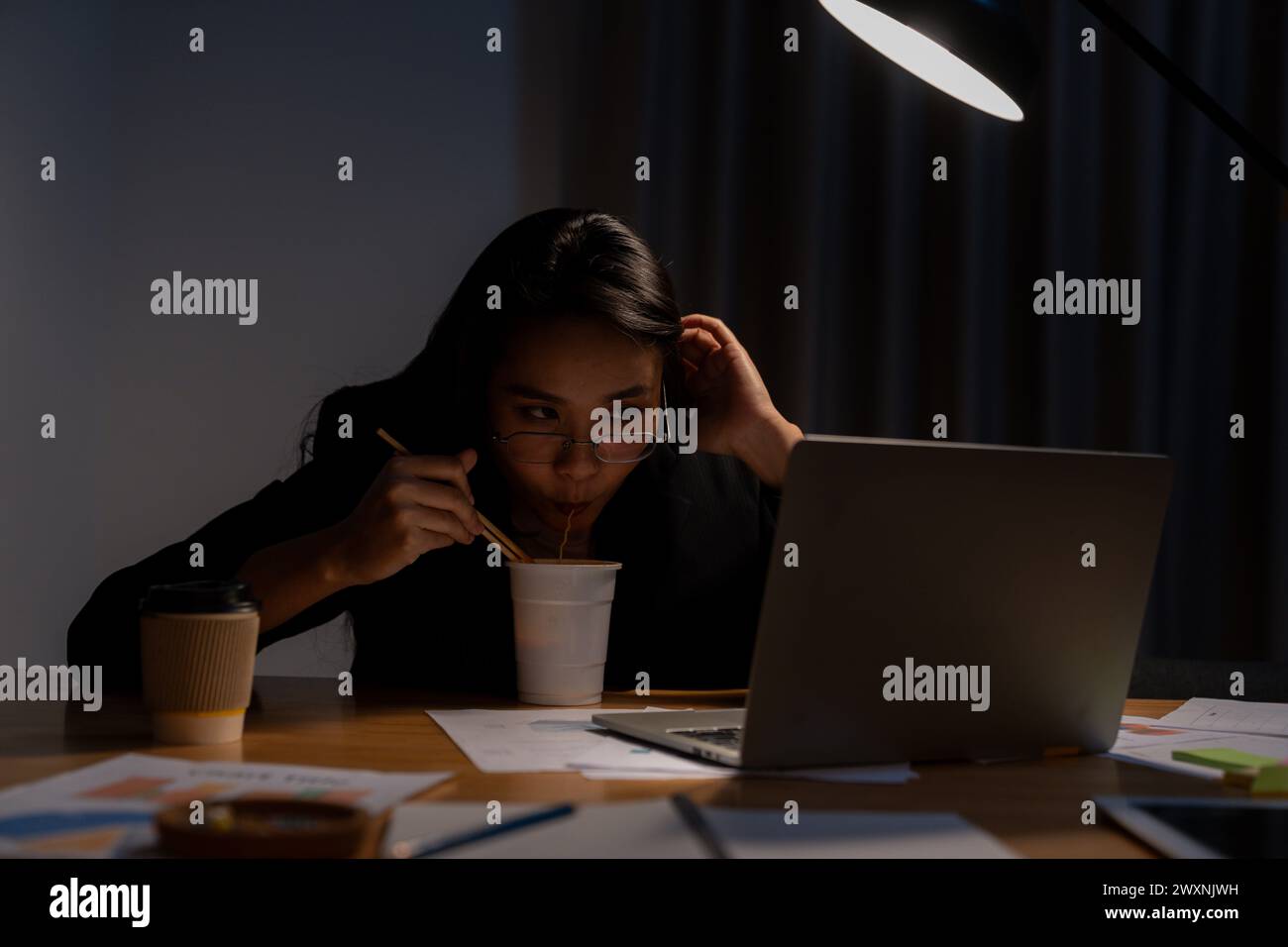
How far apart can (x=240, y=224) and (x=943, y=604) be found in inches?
89.0

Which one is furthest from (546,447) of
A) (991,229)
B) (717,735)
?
(991,229)

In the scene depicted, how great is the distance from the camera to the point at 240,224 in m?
2.67

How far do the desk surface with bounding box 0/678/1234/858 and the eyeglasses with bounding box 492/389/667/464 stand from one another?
40cm

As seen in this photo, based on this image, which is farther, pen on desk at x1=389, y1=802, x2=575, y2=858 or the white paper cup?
the white paper cup

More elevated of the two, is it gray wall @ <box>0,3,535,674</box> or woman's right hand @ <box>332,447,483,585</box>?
gray wall @ <box>0,3,535,674</box>

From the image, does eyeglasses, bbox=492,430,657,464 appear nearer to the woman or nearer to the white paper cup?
the woman

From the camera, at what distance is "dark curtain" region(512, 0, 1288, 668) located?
2514mm

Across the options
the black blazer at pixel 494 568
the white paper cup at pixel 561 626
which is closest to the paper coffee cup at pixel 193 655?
the white paper cup at pixel 561 626

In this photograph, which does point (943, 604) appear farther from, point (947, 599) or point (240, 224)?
point (240, 224)

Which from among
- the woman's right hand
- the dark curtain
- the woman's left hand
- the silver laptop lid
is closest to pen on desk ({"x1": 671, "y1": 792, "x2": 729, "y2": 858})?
the silver laptop lid

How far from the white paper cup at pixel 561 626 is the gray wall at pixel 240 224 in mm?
1660

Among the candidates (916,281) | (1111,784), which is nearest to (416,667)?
(1111,784)

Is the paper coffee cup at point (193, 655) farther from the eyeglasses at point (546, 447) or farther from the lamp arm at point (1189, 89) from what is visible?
the lamp arm at point (1189, 89)

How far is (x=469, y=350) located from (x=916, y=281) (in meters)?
1.38
